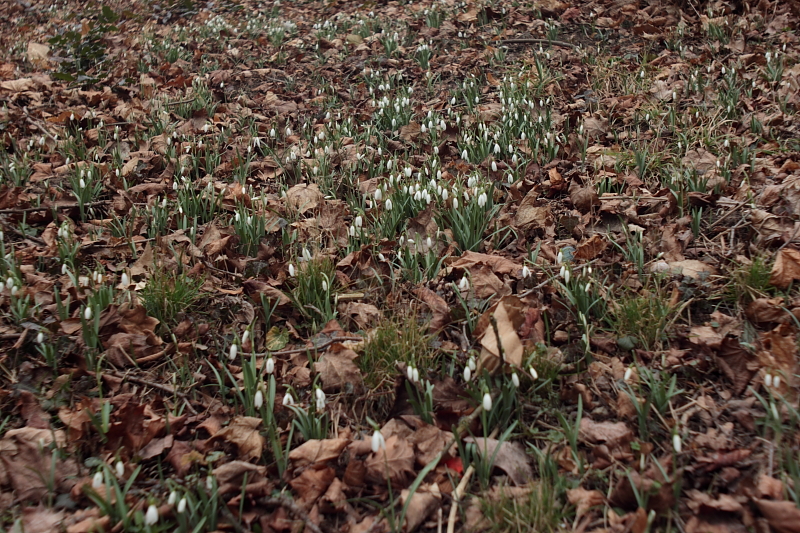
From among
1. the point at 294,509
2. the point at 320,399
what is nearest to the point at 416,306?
the point at 320,399

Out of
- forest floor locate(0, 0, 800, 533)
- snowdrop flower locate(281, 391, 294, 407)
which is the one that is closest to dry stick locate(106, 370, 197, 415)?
forest floor locate(0, 0, 800, 533)

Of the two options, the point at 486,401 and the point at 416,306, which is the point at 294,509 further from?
the point at 416,306

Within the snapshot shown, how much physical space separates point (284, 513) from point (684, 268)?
1.90 m

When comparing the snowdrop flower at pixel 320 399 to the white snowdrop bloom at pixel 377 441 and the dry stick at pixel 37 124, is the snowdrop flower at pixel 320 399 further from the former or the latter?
the dry stick at pixel 37 124

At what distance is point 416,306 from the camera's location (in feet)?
7.94

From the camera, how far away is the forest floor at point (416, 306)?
174 cm

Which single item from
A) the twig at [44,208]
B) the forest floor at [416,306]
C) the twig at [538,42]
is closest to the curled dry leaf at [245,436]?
the forest floor at [416,306]

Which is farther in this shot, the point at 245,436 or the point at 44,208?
the point at 44,208

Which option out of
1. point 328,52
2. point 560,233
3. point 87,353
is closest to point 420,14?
point 328,52

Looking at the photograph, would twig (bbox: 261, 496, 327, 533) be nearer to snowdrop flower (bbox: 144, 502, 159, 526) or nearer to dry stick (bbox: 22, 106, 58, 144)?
snowdrop flower (bbox: 144, 502, 159, 526)

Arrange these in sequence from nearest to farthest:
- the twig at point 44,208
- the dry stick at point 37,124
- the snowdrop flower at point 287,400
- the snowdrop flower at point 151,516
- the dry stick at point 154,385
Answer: the snowdrop flower at point 151,516 < the snowdrop flower at point 287,400 < the dry stick at point 154,385 < the twig at point 44,208 < the dry stick at point 37,124

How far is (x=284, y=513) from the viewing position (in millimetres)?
1712

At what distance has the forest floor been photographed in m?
1.74

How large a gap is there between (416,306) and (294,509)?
0.96 meters
